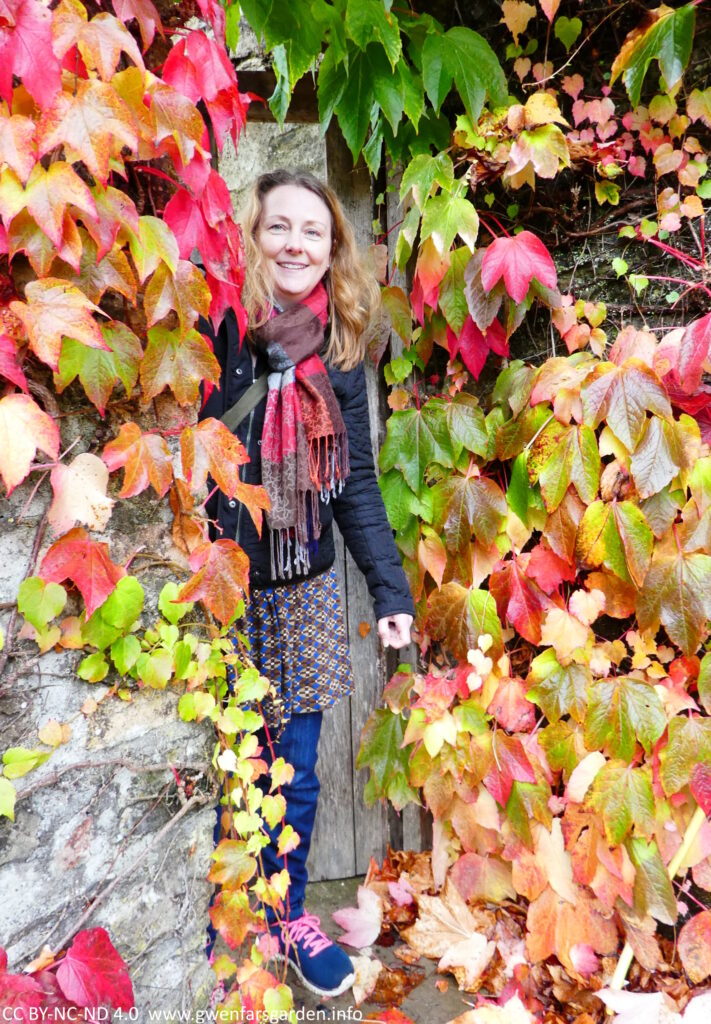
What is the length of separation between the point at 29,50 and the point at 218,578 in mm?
732

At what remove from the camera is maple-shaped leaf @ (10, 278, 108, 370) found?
0.92m

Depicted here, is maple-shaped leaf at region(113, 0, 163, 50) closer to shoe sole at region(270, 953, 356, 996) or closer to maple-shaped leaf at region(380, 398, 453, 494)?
maple-shaped leaf at region(380, 398, 453, 494)

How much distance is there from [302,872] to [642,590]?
114cm

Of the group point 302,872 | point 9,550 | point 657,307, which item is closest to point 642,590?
point 657,307

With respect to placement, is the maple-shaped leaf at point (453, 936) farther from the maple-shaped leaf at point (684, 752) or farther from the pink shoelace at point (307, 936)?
the maple-shaped leaf at point (684, 752)

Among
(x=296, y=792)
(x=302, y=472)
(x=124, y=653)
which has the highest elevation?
(x=302, y=472)

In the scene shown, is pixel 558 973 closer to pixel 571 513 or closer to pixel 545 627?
pixel 545 627

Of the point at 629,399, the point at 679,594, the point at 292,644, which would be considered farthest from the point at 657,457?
the point at 292,644

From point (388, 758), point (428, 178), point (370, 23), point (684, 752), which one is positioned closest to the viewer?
point (370, 23)

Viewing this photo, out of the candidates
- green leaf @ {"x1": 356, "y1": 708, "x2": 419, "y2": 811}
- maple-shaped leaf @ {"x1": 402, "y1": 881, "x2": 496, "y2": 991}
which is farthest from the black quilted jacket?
maple-shaped leaf @ {"x1": 402, "y1": 881, "x2": 496, "y2": 991}

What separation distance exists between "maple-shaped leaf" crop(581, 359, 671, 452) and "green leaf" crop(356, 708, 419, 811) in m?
1.04

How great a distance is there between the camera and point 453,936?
2002 millimetres

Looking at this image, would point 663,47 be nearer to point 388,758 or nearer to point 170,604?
point 170,604

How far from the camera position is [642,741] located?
1.70 m
